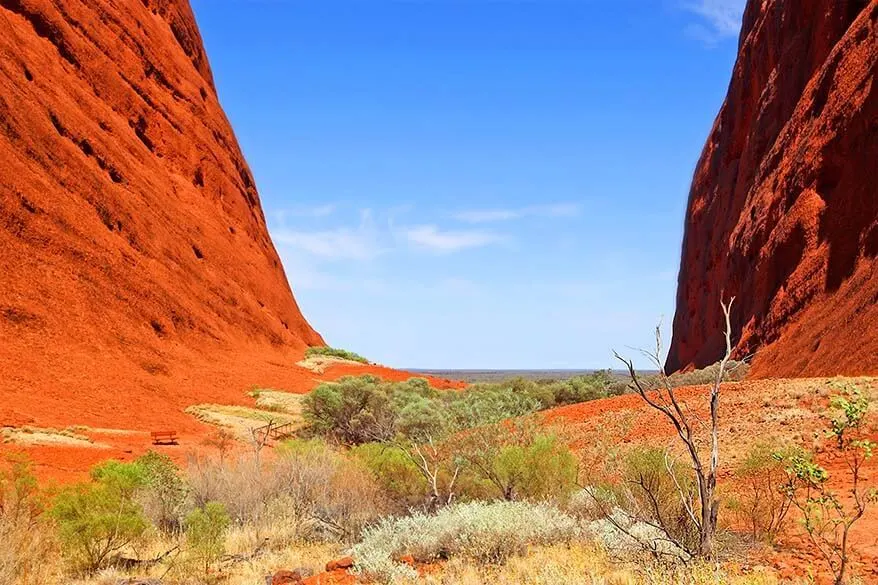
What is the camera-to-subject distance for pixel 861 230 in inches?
903

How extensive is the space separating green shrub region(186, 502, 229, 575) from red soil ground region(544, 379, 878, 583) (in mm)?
5265

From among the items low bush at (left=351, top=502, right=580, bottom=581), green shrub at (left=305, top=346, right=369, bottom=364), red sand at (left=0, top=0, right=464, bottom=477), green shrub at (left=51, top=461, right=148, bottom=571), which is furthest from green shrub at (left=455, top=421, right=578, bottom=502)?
green shrub at (left=305, top=346, right=369, bottom=364)

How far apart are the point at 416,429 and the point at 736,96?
34449 mm

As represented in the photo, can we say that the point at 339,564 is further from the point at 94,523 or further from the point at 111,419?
the point at 111,419

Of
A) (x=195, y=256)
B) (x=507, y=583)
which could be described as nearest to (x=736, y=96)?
(x=195, y=256)

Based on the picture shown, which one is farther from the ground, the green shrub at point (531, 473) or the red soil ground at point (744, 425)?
the red soil ground at point (744, 425)

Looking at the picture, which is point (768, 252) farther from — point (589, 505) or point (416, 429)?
point (589, 505)

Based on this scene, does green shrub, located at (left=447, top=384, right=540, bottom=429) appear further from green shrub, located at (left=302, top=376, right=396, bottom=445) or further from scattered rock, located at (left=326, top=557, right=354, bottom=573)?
scattered rock, located at (left=326, top=557, right=354, bottom=573)

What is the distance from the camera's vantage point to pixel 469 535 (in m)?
6.66

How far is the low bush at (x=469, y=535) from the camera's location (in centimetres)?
651

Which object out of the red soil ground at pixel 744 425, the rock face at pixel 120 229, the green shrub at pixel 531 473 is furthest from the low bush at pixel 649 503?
the rock face at pixel 120 229

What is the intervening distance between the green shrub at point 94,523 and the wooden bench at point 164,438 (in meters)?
8.29

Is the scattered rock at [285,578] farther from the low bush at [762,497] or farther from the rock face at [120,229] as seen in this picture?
the rock face at [120,229]

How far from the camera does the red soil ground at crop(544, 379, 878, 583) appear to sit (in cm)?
902
